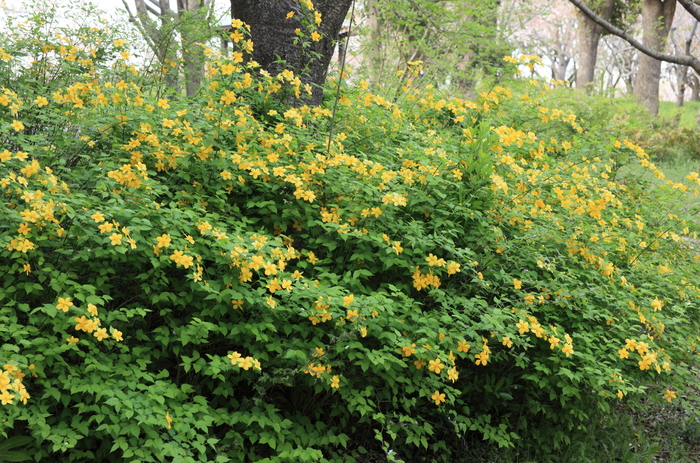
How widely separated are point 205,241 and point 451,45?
4684 mm

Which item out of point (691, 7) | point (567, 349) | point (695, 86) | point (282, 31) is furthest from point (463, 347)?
point (695, 86)

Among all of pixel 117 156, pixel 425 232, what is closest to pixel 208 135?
pixel 117 156

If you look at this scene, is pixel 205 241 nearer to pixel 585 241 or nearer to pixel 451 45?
pixel 585 241

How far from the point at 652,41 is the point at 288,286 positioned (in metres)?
14.6

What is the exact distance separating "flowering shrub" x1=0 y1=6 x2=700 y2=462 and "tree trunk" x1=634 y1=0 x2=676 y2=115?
1221 centimetres

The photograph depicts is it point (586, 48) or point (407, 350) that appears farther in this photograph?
point (586, 48)

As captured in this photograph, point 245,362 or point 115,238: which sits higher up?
point 115,238

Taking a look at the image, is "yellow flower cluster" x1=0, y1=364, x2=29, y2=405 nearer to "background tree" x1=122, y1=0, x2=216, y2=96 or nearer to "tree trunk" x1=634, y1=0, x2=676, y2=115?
"background tree" x1=122, y1=0, x2=216, y2=96

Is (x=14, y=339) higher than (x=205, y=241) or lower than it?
lower

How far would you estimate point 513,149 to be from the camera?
149 inches

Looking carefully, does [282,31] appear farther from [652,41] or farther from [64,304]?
[652,41]

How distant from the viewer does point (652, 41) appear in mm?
13906

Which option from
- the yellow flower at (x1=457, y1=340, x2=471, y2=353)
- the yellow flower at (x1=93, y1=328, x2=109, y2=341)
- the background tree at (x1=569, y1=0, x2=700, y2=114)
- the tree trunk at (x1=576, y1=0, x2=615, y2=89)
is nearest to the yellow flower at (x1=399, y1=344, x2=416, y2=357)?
the yellow flower at (x1=457, y1=340, x2=471, y2=353)

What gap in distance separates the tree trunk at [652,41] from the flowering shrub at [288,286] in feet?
40.1
